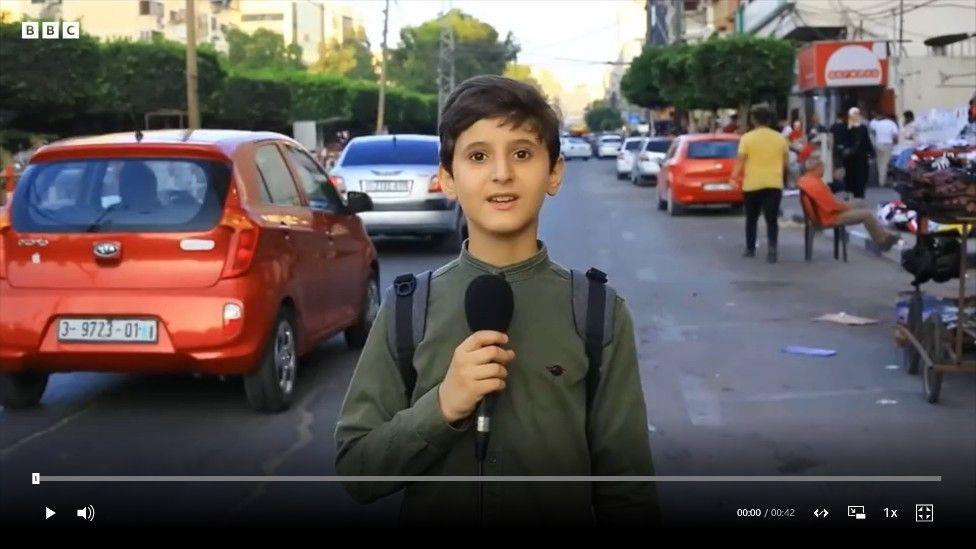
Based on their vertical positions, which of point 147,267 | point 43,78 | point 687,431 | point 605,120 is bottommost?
point 687,431

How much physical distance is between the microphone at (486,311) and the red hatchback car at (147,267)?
16.6 feet

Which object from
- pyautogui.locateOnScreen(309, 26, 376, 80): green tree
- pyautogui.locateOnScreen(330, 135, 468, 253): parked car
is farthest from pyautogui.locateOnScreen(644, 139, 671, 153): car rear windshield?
pyautogui.locateOnScreen(309, 26, 376, 80): green tree

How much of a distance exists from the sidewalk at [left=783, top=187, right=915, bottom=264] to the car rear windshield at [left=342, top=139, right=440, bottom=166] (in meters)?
5.28

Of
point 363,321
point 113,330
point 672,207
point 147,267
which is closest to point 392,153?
point 363,321

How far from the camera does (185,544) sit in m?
4.45

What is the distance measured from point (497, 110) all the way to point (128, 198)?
5.41 meters

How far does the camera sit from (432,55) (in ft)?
397

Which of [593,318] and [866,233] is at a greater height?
[593,318]

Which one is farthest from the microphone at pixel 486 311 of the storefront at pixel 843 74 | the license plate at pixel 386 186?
the storefront at pixel 843 74

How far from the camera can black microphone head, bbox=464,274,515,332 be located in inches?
88.2

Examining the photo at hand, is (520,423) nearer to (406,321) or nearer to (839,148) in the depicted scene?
(406,321)

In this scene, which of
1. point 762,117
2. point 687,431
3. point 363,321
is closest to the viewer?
point 687,431

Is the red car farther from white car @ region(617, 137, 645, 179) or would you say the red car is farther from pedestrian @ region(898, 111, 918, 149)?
white car @ region(617, 137, 645, 179)

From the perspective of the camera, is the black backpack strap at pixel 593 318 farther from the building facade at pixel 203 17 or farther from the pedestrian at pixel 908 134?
the pedestrian at pixel 908 134
